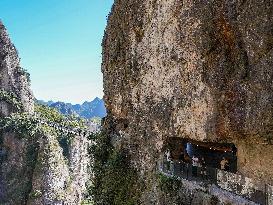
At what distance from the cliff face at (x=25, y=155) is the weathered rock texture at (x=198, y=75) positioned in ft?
138

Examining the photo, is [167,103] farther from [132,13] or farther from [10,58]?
[10,58]

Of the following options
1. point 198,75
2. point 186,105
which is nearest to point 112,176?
point 186,105

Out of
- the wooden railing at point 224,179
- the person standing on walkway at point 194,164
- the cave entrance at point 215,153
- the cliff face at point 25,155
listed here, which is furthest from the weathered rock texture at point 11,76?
the wooden railing at point 224,179

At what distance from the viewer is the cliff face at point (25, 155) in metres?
68.1

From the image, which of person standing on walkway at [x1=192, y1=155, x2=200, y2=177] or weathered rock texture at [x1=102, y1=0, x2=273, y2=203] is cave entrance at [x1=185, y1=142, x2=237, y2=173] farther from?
weathered rock texture at [x1=102, y1=0, x2=273, y2=203]

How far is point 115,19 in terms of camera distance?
31188mm

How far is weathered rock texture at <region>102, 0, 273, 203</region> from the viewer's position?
16.3 m

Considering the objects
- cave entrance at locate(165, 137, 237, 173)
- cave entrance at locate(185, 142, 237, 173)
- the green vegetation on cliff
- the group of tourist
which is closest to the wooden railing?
the group of tourist

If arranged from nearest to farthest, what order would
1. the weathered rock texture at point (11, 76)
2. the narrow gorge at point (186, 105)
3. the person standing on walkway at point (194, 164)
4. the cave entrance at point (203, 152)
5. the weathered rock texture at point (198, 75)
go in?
the weathered rock texture at point (198, 75) → the narrow gorge at point (186, 105) → the person standing on walkway at point (194, 164) → the cave entrance at point (203, 152) → the weathered rock texture at point (11, 76)

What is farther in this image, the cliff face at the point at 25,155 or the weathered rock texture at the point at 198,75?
the cliff face at the point at 25,155

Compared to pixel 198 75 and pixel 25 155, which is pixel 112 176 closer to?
pixel 198 75

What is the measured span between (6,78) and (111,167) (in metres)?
56.1

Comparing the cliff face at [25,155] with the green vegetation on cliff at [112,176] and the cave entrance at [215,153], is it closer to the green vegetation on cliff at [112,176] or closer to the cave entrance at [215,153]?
the green vegetation on cliff at [112,176]

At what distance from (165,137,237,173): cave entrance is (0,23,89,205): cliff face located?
45.1m
